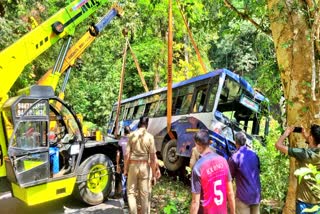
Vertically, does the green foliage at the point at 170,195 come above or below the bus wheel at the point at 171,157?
below

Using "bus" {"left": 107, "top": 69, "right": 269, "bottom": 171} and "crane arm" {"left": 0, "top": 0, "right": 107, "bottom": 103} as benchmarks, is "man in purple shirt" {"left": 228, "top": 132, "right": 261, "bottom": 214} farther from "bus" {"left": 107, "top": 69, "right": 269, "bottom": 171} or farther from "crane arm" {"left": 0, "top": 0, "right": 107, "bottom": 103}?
"crane arm" {"left": 0, "top": 0, "right": 107, "bottom": 103}

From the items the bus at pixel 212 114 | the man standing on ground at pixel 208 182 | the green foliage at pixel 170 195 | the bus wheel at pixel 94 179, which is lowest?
the green foliage at pixel 170 195

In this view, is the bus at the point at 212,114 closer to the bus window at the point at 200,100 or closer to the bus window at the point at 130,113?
the bus window at the point at 200,100

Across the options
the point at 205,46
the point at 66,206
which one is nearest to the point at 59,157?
the point at 66,206

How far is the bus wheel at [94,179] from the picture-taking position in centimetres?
668

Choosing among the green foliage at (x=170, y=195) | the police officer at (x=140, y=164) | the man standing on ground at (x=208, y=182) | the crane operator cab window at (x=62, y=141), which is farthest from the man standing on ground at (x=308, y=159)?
the crane operator cab window at (x=62, y=141)

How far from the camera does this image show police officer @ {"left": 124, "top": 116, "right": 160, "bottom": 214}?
5.38m

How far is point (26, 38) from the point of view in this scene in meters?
6.46

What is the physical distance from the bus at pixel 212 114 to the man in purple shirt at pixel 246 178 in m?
3.15

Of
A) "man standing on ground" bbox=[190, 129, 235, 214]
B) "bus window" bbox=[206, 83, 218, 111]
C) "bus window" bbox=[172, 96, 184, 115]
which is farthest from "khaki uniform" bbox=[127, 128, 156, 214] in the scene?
"bus window" bbox=[172, 96, 184, 115]

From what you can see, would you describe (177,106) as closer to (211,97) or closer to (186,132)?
(186,132)

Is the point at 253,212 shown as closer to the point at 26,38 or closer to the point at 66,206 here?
the point at 66,206

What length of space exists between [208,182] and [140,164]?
2.50 m

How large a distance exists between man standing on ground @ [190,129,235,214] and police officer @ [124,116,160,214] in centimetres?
232
